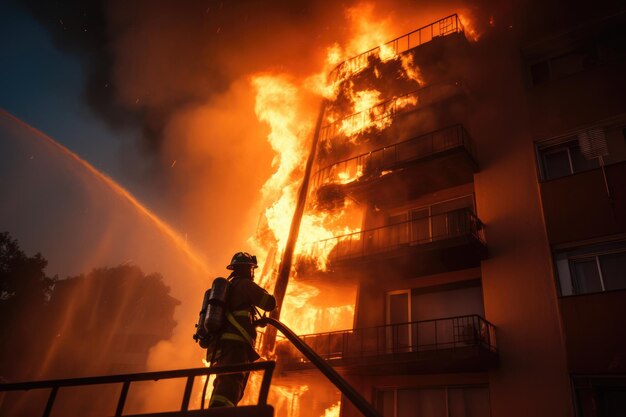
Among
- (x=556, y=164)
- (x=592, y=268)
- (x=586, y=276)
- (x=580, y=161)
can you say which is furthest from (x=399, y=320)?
(x=580, y=161)

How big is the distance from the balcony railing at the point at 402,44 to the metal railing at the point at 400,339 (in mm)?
10680

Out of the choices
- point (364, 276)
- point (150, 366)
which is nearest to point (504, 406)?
point (364, 276)

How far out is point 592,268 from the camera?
35.4ft

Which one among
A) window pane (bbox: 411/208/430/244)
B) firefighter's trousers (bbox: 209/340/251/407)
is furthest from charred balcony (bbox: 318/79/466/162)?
firefighter's trousers (bbox: 209/340/251/407)

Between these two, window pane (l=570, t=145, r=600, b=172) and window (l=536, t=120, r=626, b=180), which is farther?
window pane (l=570, t=145, r=600, b=172)

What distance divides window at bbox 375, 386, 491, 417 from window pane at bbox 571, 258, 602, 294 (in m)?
3.24

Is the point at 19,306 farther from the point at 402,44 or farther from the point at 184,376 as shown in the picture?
the point at 184,376

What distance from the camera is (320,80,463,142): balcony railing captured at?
16500mm

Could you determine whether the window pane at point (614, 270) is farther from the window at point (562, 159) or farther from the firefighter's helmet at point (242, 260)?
the firefighter's helmet at point (242, 260)

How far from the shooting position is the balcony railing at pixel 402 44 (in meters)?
18.1

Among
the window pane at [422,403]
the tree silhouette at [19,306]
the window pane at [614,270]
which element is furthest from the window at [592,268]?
the tree silhouette at [19,306]

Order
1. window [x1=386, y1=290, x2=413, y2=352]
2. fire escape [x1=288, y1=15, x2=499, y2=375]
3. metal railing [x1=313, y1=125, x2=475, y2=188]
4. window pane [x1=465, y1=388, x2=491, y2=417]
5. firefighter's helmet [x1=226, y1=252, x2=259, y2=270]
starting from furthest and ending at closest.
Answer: metal railing [x1=313, y1=125, x2=475, y2=188] < window [x1=386, y1=290, x2=413, y2=352] < fire escape [x1=288, y1=15, x2=499, y2=375] < window pane [x1=465, y1=388, x2=491, y2=417] < firefighter's helmet [x1=226, y1=252, x2=259, y2=270]

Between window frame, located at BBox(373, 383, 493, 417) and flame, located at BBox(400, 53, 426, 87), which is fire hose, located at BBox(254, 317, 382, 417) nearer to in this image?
window frame, located at BBox(373, 383, 493, 417)

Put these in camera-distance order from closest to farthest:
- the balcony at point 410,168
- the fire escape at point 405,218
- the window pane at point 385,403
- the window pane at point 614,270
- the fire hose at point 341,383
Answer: the fire hose at point 341,383
the window pane at point 614,270
the fire escape at point 405,218
the window pane at point 385,403
the balcony at point 410,168
